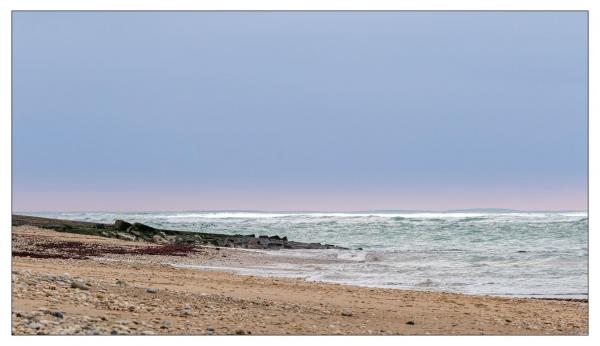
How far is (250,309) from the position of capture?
12234 mm

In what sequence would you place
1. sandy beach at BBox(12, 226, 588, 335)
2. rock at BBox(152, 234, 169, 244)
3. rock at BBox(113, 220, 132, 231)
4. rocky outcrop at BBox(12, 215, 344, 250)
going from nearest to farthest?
sandy beach at BBox(12, 226, 588, 335) < rocky outcrop at BBox(12, 215, 344, 250) < rock at BBox(152, 234, 169, 244) < rock at BBox(113, 220, 132, 231)

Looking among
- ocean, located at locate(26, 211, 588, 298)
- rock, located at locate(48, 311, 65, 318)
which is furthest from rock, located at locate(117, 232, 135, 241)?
rock, located at locate(48, 311, 65, 318)

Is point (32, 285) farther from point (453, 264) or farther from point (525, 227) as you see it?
point (525, 227)

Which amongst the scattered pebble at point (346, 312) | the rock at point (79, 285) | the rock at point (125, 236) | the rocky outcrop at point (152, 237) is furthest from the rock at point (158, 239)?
the scattered pebble at point (346, 312)

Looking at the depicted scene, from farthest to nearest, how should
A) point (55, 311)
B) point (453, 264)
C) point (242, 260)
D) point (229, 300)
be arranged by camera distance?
point (242, 260) < point (453, 264) < point (229, 300) < point (55, 311)

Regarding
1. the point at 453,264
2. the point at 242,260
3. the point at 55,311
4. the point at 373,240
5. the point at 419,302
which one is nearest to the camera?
the point at 55,311

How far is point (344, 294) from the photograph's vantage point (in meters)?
16.6

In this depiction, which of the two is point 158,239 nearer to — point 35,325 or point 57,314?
point 57,314

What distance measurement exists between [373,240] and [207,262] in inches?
1011

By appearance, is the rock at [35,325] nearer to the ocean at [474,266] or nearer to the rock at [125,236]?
the ocean at [474,266]

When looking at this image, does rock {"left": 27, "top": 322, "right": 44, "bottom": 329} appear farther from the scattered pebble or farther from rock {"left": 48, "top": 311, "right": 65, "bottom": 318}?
the scattered pebble

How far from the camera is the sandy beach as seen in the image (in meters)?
9.66

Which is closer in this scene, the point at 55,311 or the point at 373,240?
the point at 55,311
